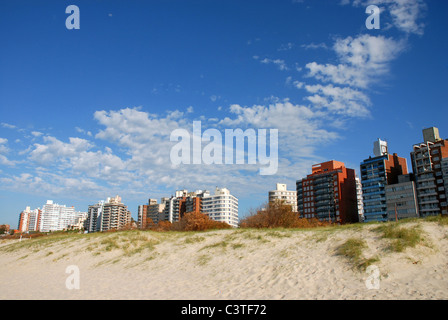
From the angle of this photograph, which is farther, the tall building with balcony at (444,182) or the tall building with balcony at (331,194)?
the tall building with balcony at (331,194)

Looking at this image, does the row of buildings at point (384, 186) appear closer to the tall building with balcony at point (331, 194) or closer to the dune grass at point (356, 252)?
the tall building with balcony at point (331, 194)

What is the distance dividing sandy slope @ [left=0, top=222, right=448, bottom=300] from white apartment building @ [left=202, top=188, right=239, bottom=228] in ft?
405

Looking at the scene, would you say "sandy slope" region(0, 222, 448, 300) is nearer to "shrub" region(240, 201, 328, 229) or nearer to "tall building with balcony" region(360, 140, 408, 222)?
"shrub" region(240, 201, 328, 229)

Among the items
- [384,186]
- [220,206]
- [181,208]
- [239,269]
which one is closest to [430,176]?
[384,186]

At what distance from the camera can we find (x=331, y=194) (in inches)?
4257

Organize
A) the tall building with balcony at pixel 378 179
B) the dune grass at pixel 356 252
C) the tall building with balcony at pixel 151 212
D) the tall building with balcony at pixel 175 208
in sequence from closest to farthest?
the dune grass at pixel 356 252 < the tall building with balcony at pixel 378 179 < the tall building with balcony at pixel 175 208 < the tall building with balcony at pixel 151 212

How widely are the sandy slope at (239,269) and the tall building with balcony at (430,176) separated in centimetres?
7855

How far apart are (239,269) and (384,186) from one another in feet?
305

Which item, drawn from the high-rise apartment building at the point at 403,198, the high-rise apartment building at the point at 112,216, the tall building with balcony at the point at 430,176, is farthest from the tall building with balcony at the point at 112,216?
the tall building with balcony at the point at 430,176

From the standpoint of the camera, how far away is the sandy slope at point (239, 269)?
12.2 metres
